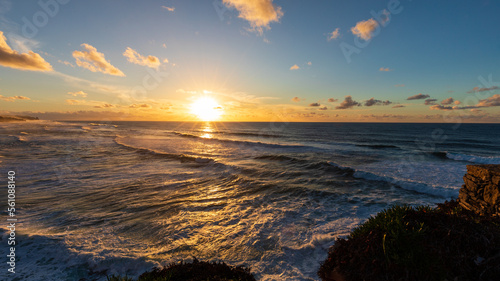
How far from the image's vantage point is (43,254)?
247 inches

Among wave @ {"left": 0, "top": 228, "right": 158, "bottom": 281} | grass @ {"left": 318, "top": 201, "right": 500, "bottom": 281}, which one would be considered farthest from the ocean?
grass @ {"left": 318, "top": 201, "right": 500, "bottom": 281}

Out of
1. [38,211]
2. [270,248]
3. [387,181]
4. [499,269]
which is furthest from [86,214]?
[387,181]

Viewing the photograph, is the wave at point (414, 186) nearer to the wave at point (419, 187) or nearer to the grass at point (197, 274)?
the wave at point (419, 187)

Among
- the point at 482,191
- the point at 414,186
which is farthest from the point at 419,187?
the point at 482,191

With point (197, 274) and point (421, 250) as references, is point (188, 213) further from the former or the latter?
point (421, 250)

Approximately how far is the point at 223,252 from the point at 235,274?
2481 millimetres

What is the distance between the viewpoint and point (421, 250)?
152 inches

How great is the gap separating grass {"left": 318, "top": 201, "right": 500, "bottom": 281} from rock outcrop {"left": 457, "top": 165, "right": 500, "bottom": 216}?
2.46m

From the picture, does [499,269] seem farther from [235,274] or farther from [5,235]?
[5,235]

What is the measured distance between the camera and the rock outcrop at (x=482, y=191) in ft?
20.5

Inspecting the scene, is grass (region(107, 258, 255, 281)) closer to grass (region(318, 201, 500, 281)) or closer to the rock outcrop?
grass (region(318, 201, 500, 281))

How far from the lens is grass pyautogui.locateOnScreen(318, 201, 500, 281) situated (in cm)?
372

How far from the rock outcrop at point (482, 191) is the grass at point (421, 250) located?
2.46m

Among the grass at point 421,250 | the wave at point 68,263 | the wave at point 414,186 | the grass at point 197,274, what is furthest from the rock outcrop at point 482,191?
the wave at point 68,263
